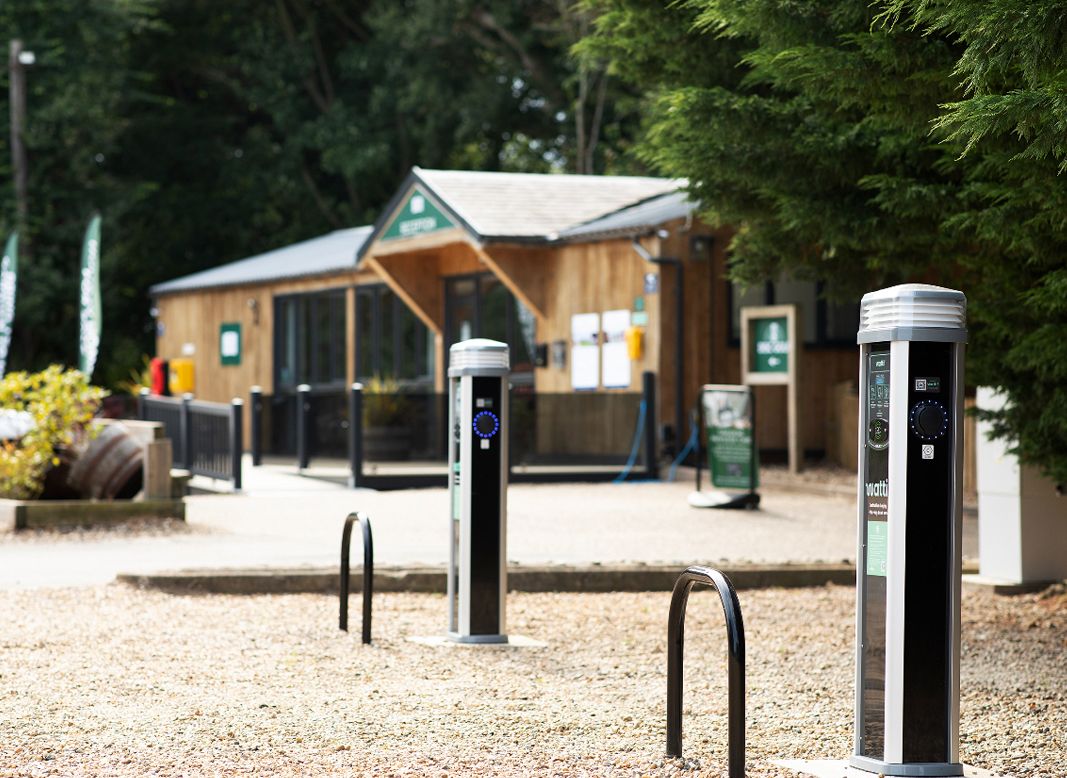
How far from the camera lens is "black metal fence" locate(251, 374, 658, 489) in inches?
705

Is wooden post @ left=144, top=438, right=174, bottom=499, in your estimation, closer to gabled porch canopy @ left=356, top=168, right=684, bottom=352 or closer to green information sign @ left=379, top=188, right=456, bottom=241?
gabled porch canopy @ left=356, top=168, right=684, bottom=352

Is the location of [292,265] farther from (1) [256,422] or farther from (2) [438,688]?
(2) [438,688]

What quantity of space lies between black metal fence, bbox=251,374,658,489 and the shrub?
14.4ft

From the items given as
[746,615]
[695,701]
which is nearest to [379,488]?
[746,615]

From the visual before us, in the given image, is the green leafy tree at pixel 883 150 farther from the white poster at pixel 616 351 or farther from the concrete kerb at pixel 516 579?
the white poster at pixel 616 351

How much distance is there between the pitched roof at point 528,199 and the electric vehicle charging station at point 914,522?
14506 millimetres

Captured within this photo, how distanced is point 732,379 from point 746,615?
36.2 feet

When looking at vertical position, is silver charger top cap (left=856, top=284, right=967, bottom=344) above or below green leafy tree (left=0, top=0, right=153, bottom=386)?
below

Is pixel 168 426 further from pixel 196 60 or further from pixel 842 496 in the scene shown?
pixel 196 60

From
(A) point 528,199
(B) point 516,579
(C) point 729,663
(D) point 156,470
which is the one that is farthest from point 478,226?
(C) point 729,663

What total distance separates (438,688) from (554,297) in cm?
1398

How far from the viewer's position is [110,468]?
44.6 feet

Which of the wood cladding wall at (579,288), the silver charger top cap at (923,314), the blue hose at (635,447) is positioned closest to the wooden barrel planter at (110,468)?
the blue hose at (635,447)

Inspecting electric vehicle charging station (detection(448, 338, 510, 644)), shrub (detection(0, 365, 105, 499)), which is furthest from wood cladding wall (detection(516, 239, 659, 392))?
electric vehicle charging station (detection(448, 338, 510, 644))
